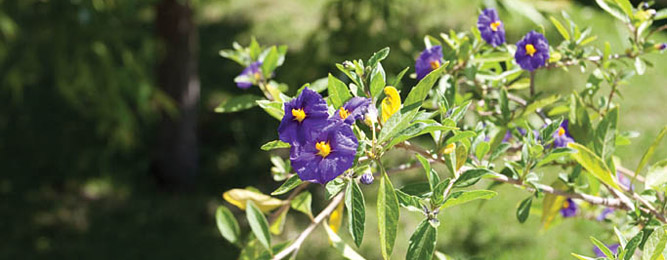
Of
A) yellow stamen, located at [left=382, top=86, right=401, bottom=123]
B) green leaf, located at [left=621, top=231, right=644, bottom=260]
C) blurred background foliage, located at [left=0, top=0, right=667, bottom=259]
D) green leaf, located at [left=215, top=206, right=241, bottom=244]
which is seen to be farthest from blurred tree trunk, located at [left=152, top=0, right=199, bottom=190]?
green leaf, located at [left=621, top=231, right=644, bottom=260]

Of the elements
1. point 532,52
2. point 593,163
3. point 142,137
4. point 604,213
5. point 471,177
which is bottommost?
point 604,213

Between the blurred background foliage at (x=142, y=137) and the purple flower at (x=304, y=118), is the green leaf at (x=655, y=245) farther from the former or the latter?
the blurred background foliage at (x=142, y=137)

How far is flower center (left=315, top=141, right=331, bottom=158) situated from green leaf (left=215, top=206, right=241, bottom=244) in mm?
516

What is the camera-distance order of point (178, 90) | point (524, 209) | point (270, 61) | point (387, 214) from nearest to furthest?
point (387, 214) < point (524, 209) < point (270, 61) < point (178, 90)

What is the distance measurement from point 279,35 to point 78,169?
260 cm

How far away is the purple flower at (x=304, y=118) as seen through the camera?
891 mm

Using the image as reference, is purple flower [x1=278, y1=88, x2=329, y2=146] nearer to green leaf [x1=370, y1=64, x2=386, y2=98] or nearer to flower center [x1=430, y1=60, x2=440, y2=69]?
green leaf [x1=370, y1=64, x2=386, y2=98]

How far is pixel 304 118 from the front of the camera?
0.89 metres

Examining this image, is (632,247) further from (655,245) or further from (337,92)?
(337,92)

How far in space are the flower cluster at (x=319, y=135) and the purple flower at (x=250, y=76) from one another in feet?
1.61

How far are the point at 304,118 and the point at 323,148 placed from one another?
61 millimetres

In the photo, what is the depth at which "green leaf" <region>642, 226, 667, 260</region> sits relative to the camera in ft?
2.97

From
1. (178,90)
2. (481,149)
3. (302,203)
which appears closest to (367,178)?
(481,149)

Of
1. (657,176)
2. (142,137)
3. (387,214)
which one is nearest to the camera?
(387,214)
